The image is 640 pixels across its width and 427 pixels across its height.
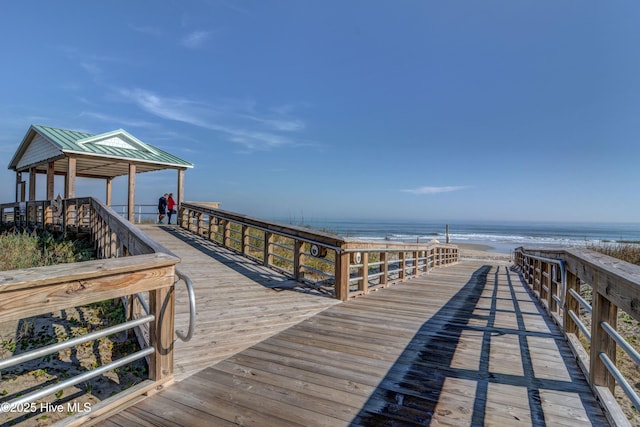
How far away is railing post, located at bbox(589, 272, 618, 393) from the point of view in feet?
7.21

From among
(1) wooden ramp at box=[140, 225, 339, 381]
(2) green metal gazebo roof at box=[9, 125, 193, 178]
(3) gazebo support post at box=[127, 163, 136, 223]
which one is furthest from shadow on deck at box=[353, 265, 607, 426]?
(2) green metal gazebo roof at box=[9, 125, 193, 178]

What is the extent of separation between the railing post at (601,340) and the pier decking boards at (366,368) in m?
0.17

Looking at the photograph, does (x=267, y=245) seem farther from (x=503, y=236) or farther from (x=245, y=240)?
(x=503, y=236)

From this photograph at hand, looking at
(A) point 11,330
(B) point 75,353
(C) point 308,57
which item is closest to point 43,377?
(B) point 75,353

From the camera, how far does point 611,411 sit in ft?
6.47

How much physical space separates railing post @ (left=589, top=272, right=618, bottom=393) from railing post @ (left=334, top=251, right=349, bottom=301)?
325cm

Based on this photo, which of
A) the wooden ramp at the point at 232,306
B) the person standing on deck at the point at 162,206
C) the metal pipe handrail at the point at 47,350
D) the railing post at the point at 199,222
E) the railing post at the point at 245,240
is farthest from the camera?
the person standing on deck at the point at 162,206

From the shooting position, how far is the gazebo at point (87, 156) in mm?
11227

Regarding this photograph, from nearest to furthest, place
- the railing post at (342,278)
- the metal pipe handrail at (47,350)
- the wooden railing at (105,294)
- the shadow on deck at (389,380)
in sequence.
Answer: the metal pipe handrail at (47,350), the wooden railing at (105,294), the shadow on deck at (389,380), the railing post at (342,278)

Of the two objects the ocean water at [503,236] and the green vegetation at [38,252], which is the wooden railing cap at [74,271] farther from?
the ocean water at [503,236]

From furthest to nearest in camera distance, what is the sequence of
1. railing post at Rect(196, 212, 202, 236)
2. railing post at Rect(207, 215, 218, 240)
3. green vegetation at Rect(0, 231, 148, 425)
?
1. railing post at Rect(196, 212, 202, 236)
2. railing post at Rect(207, 215, 218, 240)
3. green vegetation at Rect(0, 231, 148, 425)

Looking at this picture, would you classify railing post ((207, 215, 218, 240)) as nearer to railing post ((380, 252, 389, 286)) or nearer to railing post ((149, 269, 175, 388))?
railing post ((380, 252, 389, 286))

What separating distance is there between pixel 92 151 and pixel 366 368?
1252cm

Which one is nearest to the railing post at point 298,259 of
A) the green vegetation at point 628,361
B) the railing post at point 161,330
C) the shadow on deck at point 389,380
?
the shadow on deck at point 389,380
